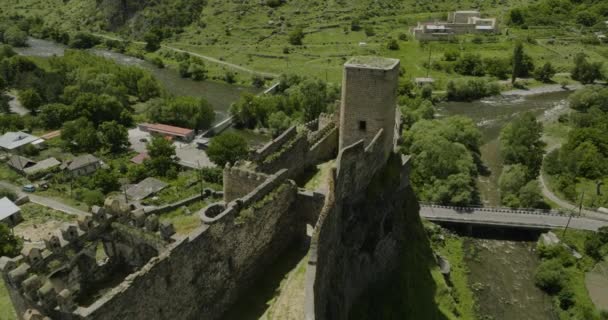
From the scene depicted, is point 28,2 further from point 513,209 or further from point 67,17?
point 513,209

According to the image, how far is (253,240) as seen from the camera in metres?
24.6

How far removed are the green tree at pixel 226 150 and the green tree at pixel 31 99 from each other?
43.9m

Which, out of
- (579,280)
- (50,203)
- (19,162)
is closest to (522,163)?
(579,280)

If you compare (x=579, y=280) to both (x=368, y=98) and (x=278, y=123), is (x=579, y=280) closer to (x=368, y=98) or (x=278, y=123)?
(x=368, y=98)

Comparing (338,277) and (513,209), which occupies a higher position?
(338,277)

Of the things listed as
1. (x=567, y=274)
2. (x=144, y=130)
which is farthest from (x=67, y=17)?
(x=567, y=274)

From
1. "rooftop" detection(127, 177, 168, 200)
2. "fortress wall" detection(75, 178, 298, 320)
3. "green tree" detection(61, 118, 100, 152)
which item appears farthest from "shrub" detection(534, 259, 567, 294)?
"green tree" detection(61, 118, 100, 152)

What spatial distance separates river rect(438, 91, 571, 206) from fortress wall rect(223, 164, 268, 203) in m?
51.1

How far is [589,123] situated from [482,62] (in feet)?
134

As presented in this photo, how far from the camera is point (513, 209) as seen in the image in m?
56.2

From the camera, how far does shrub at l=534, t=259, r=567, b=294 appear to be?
45.8 meters

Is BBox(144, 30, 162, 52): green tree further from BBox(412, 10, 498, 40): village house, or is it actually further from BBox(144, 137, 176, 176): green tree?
BBox(144, 137, 176, 176): green tree

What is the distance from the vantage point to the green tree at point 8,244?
43281mm

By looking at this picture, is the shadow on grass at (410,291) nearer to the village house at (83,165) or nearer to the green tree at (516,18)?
the village house at (83,165)
